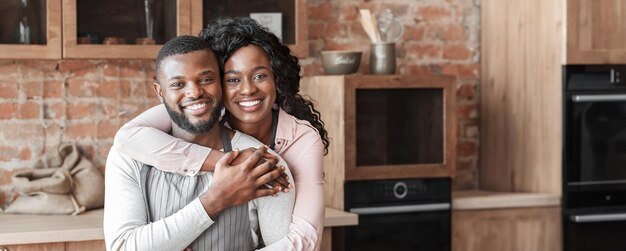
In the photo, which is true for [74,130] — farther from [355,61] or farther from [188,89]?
[188,89]

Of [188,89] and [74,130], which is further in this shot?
[74,130]

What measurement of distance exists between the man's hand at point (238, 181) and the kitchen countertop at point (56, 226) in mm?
1324

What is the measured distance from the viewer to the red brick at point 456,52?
482 centimetres

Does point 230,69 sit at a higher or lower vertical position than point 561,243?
higher

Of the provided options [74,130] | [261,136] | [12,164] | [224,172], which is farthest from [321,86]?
[224,172]

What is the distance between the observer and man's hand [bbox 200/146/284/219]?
89.2 inches

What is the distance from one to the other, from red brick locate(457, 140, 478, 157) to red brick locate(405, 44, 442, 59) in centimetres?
45

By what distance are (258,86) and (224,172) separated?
247mm

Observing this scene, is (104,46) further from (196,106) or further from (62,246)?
(196,106)

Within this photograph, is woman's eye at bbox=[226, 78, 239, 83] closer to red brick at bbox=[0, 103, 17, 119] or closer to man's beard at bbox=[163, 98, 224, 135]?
man's beard at bbox=[163, 98, 224, 135]

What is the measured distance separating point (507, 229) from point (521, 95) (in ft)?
2.04

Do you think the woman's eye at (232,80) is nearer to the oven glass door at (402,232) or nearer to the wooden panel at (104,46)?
the wooden panel at (104,46)

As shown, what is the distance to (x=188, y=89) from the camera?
7.46 ft

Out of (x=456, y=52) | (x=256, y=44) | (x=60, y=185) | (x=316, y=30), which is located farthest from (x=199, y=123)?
(x=456, y=52)
